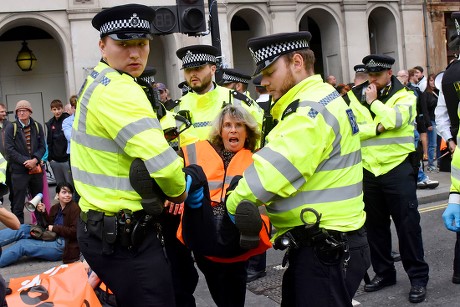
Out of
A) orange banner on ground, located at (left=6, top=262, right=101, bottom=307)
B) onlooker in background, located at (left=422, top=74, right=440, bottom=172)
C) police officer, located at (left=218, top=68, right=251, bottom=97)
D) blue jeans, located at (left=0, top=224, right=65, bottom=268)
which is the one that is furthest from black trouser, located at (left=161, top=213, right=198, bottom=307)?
onlooker in background, located at (left=422, top=74, right=440, bottom=172)

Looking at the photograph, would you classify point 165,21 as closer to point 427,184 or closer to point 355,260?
point 427,184

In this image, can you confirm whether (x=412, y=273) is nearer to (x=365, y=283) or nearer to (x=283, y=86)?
(x=365, y=283)

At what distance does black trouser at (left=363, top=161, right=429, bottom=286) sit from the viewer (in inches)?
215

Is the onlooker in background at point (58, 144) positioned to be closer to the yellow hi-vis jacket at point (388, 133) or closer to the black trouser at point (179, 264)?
the black trouser at point (179, 264)

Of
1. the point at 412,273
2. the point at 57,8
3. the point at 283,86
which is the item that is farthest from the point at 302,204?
the point at 57,8

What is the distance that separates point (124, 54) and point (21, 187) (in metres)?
6.48

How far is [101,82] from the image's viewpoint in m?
3.15

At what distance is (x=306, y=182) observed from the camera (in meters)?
3.09

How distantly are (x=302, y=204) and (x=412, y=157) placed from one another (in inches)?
113

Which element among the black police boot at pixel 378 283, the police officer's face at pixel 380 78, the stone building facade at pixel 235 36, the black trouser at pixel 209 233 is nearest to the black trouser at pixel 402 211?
the black police boot at pixel 378 283

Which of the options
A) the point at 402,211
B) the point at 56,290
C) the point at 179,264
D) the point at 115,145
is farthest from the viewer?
the point at 402,211

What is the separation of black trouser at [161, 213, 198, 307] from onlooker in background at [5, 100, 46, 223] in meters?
5.11

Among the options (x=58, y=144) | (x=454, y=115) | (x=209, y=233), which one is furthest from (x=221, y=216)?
(x=58, y=144)

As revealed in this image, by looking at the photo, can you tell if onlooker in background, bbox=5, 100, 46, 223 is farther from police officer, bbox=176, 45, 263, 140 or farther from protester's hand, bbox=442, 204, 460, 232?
protester's hand, bbox=442, 204, 460, 232
